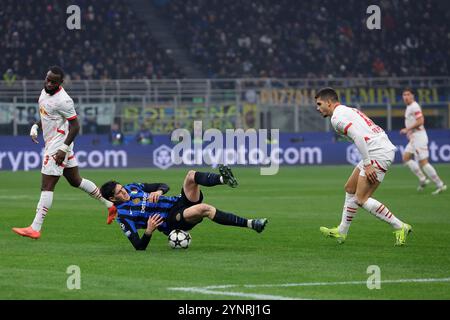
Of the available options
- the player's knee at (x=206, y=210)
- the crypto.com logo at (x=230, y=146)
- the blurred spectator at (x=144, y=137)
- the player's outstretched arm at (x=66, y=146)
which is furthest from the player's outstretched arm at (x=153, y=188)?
the blurred spectator at (x=144, y=137)

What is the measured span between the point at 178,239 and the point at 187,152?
2452cm

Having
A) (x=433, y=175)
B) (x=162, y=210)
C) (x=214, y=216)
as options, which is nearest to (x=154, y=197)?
(x=162, y=210)

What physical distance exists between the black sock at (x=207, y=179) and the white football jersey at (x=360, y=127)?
1806 millimetres

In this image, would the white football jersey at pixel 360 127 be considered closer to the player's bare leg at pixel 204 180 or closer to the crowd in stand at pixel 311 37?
the player's bare leg at pixel 204 180

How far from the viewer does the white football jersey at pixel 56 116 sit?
49.6ft

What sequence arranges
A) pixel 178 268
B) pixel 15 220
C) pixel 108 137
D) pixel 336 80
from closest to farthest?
pixel 178 268
pixel 15 220
pixel 108 137
pixel 336 80

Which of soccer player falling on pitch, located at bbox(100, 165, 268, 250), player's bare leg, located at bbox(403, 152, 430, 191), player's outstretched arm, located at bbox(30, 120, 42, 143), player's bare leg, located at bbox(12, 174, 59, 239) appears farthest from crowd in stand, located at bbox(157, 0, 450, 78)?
soccer player falling on pitch, located at bbox(100, 165, 268, 250)

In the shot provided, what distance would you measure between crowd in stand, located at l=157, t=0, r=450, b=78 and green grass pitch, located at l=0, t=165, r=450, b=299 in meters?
24.6

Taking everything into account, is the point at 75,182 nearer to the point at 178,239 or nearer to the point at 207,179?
the point at 178,239

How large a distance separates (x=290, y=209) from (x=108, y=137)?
17.9 meters

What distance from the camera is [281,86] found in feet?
140

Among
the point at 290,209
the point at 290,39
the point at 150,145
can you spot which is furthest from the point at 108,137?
the point at 290,209
